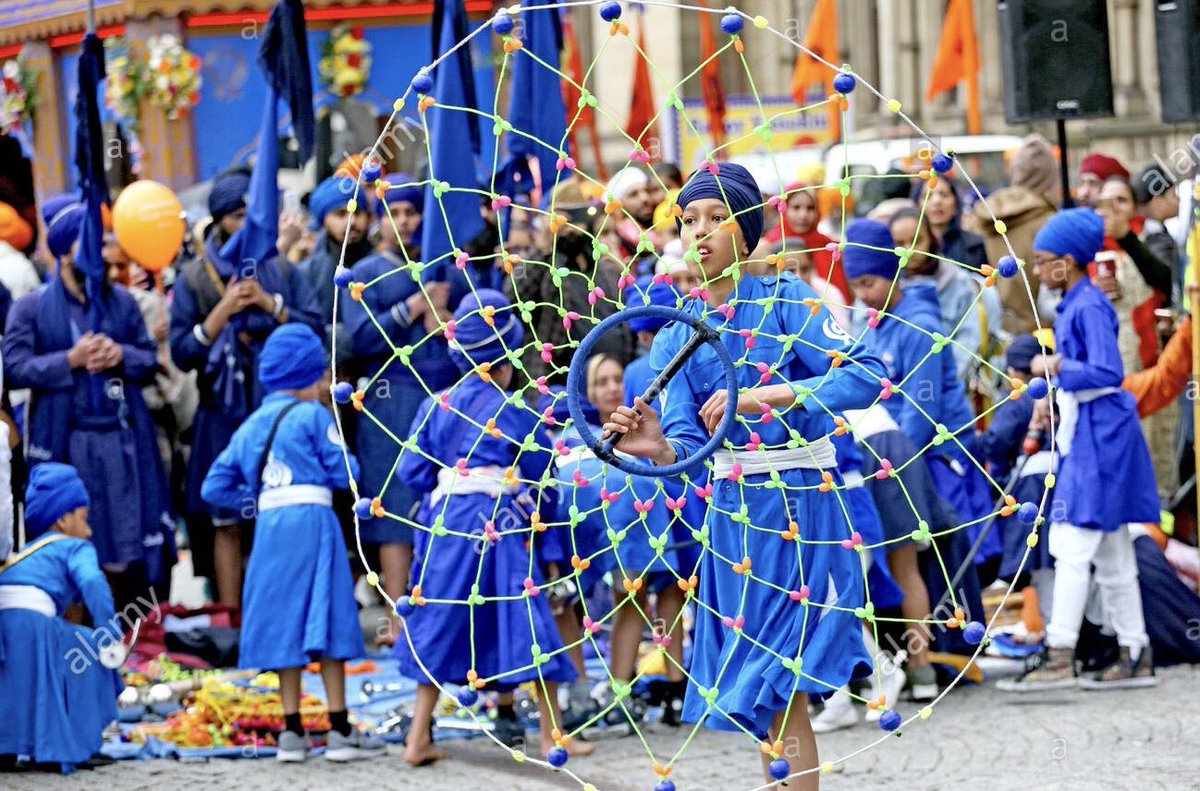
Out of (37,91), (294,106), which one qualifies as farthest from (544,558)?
(37,91)

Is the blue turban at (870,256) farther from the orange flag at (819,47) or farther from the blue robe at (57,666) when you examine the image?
the orange flag at (819,47)

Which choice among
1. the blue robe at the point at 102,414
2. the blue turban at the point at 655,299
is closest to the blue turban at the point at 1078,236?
the blue turban at the point at 655,299

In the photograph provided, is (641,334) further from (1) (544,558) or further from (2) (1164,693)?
(2) (1164,693)

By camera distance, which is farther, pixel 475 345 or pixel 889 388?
pixel 475 345

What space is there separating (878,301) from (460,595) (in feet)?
7.88

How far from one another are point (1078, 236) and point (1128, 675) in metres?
1.94

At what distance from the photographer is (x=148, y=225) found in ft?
35.7

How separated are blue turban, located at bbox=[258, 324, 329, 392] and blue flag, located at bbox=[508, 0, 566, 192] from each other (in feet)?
6.67

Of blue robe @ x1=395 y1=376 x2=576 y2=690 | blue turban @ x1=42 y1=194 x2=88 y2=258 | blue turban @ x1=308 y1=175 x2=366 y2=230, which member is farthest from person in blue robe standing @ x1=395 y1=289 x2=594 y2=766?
blue turban @ x1=42 y1=194 x2=88 y2=258

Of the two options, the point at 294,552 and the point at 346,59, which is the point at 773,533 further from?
the point at 346,59

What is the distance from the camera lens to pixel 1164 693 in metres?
8.74

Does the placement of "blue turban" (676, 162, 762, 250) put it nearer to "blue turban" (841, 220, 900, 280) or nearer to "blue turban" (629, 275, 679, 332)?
"blue turban" (629, 275, 679, 332)

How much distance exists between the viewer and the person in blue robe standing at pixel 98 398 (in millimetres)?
9953

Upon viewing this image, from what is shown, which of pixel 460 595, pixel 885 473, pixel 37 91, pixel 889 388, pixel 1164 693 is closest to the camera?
pixel 889 388
